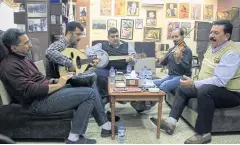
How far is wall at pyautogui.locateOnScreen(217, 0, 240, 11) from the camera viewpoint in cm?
603

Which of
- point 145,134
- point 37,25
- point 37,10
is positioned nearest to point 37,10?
point 37,10

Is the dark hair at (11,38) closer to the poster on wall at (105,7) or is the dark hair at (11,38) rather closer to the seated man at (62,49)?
the seated man at (62,49)

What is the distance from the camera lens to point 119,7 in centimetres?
663

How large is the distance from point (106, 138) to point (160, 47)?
15.3ft

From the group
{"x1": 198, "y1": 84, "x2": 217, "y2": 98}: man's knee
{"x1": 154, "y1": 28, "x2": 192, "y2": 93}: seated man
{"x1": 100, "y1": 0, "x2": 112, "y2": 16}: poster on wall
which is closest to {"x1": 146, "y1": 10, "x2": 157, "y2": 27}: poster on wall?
{"x1": 100, "y1": 0, "x2": 112, "y2": 16}: poster on wall

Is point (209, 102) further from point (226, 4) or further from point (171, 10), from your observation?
point (226, 4)

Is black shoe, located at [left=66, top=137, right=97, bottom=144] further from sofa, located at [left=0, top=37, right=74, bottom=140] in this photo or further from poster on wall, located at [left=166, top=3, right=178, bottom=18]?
poster on wall, located at [left=166, top=3, right=178, bottom=18]

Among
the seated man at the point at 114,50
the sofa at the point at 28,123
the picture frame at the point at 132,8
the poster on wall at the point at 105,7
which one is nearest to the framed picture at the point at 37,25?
the seated man at the point at 114,50

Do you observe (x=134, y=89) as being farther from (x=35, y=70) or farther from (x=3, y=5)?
(x=3, y=5)

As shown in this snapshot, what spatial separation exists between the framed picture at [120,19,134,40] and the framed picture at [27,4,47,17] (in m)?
3.14

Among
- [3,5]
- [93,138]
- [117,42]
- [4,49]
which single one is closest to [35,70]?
[4,49]

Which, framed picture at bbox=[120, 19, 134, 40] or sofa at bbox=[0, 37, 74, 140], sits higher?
framed picture at bbox=[120, 19, 134, 40]

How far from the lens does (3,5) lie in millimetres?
6160

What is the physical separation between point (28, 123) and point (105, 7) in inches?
187
